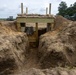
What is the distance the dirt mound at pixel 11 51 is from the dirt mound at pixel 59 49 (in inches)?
53.4

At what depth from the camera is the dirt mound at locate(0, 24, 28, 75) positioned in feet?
47.2

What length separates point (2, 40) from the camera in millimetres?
15719

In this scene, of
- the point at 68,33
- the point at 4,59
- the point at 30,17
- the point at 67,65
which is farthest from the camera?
the point at 30,17

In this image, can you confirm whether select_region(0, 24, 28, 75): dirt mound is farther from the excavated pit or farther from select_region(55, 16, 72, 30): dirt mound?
select_region(55, 16, 72, 30): dirt mound

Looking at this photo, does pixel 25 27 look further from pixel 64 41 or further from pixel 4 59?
pixel 4 59

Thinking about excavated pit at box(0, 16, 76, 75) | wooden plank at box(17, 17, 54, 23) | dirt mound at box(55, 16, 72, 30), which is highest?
wooden plank at box(17, 17, 54, 23)

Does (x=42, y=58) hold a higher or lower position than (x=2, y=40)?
lower

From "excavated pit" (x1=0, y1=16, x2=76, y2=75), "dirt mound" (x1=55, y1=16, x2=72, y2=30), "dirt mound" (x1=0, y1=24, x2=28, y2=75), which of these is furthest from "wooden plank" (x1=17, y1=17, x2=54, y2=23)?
"dirt mound" (x1=0, y1=24, x2=28, y2=75)

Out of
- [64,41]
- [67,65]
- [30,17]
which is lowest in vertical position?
[67,65]

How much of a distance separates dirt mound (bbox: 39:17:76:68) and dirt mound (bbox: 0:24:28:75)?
1.36 meters

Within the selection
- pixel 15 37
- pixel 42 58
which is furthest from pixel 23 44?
pixel 42 58

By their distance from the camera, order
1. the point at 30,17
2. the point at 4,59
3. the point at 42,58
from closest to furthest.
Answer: the point at 4,59 → the point at 42,58 → the point at 30,17

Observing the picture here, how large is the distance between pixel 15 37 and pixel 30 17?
365 centimetres

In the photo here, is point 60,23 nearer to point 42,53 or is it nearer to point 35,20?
point 35,20
